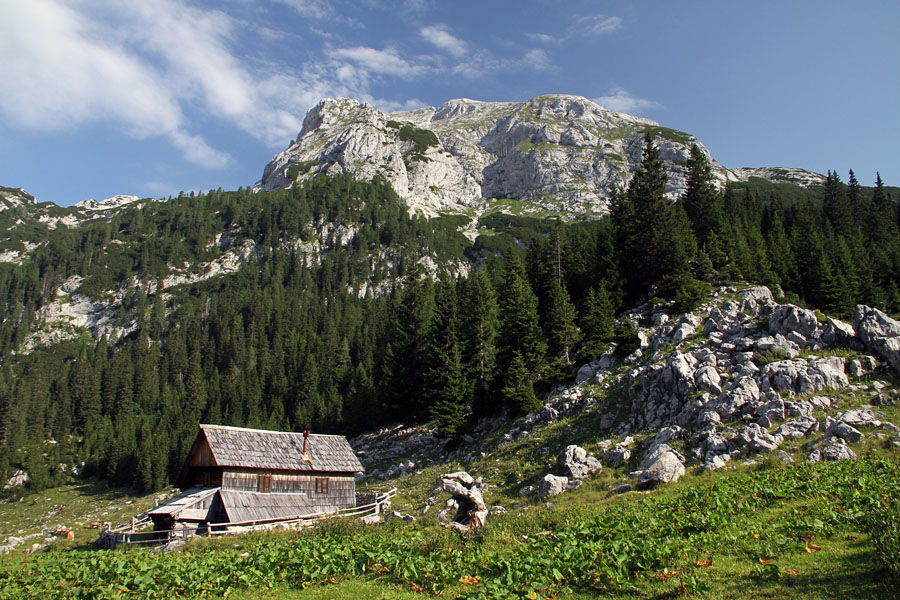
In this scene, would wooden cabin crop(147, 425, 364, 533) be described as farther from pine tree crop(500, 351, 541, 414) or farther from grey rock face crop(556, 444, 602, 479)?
grey rock face crop(556, 444, 602, 479)

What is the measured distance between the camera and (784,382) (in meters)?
30.2

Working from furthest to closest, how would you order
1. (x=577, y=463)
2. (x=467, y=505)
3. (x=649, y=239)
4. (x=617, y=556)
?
(x=649, y=239), (x=577, y=463), (x=467, y=505), (x=617, y=556)

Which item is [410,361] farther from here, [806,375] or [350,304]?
[350,304]

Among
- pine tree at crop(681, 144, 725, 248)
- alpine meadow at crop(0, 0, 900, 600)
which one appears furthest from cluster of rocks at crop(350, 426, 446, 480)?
pine tree at crop(681, 144, 725, 248)

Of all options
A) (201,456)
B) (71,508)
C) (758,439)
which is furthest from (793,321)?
(71,508)

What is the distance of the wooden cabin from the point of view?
3119 cm

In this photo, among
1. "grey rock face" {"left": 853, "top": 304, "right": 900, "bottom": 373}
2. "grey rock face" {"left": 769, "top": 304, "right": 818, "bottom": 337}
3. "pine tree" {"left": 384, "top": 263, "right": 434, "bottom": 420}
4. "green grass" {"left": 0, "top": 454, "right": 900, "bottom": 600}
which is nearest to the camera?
"green grass" {"left": 0, "top": 454, "right": 900, "bottom": 600}

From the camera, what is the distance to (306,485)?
3716 cm

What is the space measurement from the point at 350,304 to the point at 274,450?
11019cm

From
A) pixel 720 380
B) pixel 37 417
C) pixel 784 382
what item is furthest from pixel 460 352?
pixel 37 417

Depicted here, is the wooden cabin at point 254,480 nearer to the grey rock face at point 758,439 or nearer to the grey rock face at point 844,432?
the grey rock face at point 758,439

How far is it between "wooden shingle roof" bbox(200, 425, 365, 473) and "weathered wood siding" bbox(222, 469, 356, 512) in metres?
0.69

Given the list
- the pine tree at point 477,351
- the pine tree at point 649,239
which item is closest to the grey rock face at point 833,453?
the pine tree at point 649,239

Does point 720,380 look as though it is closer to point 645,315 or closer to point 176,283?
point 645,315
